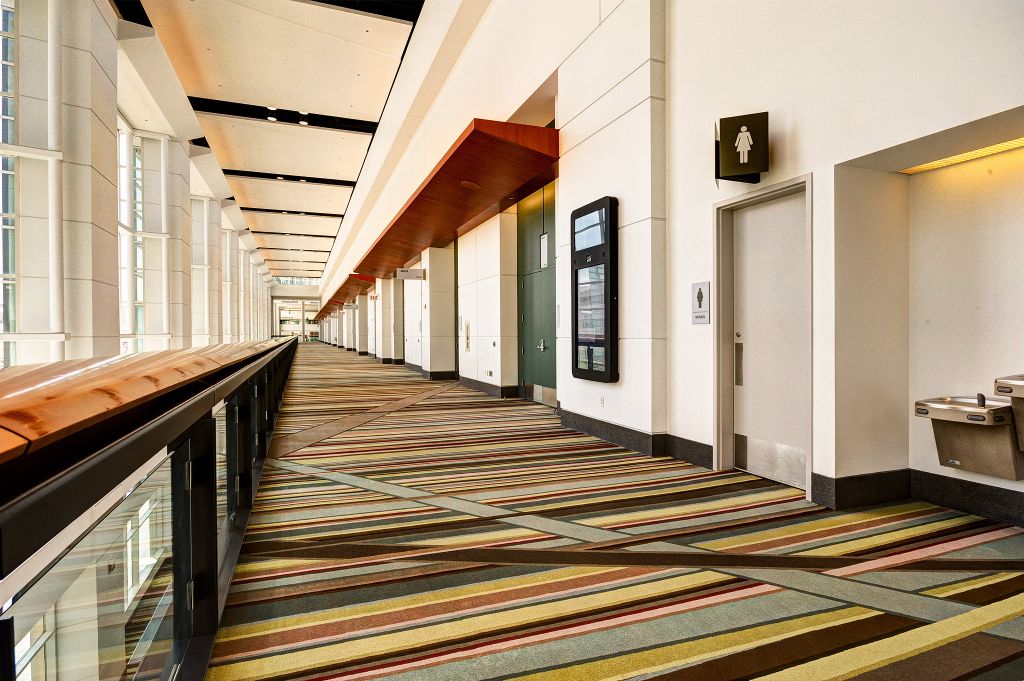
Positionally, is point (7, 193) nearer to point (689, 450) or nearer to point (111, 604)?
point (111, 604)

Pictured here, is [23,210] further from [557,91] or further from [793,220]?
[793,220]

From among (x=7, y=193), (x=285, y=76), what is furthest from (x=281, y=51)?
(x=7, y=193)

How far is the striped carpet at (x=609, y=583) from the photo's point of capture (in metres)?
2.03

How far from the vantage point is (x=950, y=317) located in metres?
3.58

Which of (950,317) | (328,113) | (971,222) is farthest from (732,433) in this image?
(328,113)

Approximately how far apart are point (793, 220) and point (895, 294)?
2.77ft

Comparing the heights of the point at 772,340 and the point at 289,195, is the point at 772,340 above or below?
below

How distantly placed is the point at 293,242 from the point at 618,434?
102 feet

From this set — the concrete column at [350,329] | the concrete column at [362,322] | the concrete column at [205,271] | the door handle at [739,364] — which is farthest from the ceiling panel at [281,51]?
the concrete column at [350,329]

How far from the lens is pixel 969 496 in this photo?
3494 mm

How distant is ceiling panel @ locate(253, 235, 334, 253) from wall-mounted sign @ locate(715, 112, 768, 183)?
98.0 feet

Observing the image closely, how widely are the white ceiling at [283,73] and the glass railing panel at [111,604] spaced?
9.68m

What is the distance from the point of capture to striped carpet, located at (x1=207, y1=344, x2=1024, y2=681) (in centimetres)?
203

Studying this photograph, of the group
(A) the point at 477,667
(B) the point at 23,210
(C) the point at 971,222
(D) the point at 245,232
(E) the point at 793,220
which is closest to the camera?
(A) the point at 477,667
